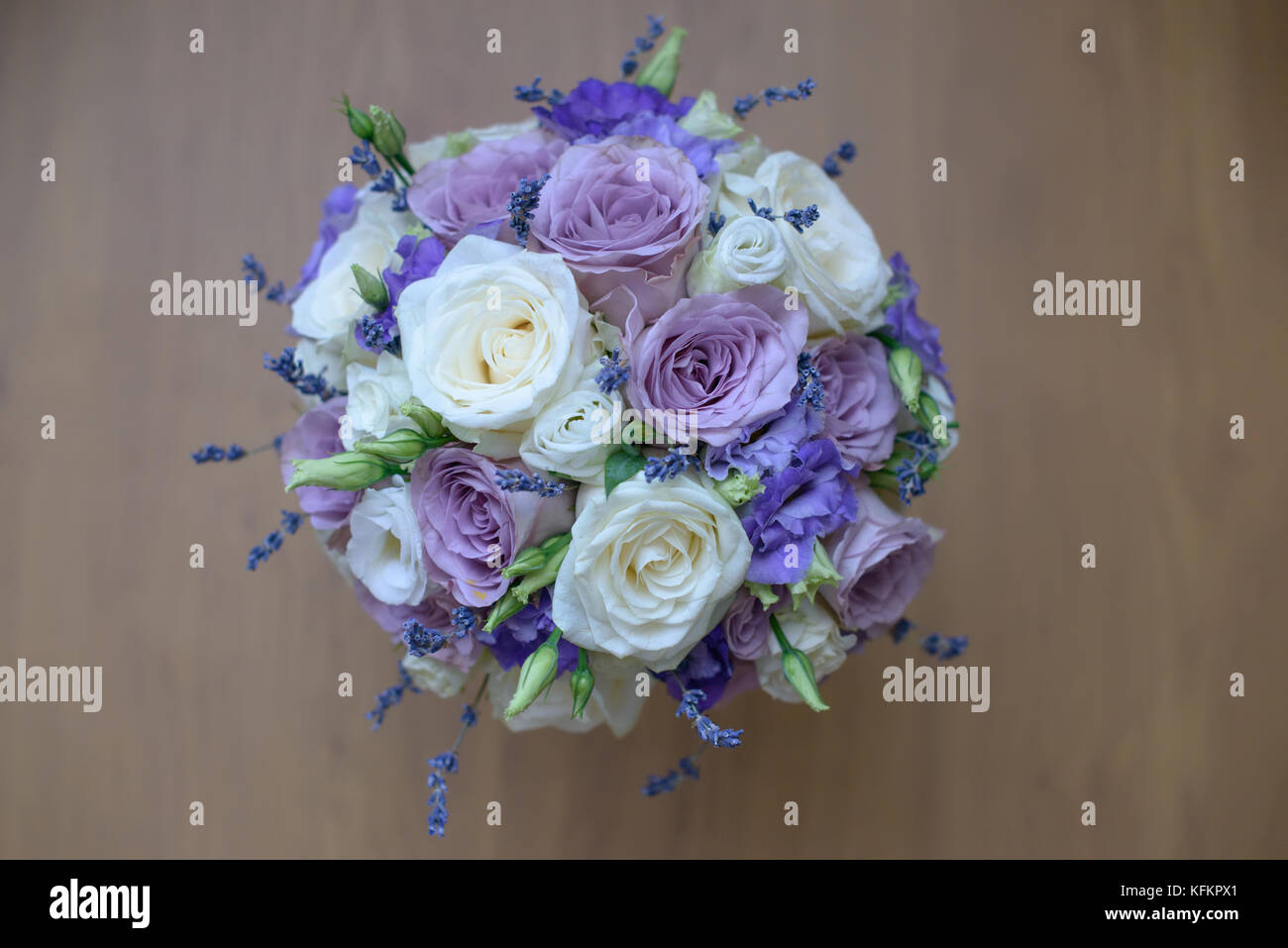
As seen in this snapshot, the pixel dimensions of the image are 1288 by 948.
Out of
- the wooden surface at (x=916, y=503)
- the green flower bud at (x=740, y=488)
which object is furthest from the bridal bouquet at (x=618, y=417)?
the wooden surface at (x=916, y=503)

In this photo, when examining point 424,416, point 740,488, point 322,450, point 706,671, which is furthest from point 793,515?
point 322,450

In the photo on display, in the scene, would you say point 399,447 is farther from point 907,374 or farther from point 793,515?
point 907,374

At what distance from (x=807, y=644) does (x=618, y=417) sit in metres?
0.24

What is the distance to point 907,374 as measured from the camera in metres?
0.72

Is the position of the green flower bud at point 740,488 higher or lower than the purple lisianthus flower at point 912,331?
lower

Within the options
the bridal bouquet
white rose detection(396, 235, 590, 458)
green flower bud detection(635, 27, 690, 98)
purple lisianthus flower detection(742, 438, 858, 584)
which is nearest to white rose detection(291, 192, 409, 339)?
the bridal bouquet

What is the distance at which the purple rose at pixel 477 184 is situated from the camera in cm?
→ 71

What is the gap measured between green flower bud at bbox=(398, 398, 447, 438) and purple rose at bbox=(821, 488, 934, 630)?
Answer: 0.31 metres

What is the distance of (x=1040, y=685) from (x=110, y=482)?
1.18 meters

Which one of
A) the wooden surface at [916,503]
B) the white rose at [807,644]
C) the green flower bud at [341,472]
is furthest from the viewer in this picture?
the wooden surface at [916,503]

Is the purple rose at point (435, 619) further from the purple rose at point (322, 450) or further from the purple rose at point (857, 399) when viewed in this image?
the purple rose at point (857, 399)

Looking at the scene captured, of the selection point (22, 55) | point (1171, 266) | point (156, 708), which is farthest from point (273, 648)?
point (1171, 266)

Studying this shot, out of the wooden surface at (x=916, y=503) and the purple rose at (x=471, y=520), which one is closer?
the purple rose at (x=471, y=520)

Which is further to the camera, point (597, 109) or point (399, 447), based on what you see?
point (597, 109)
